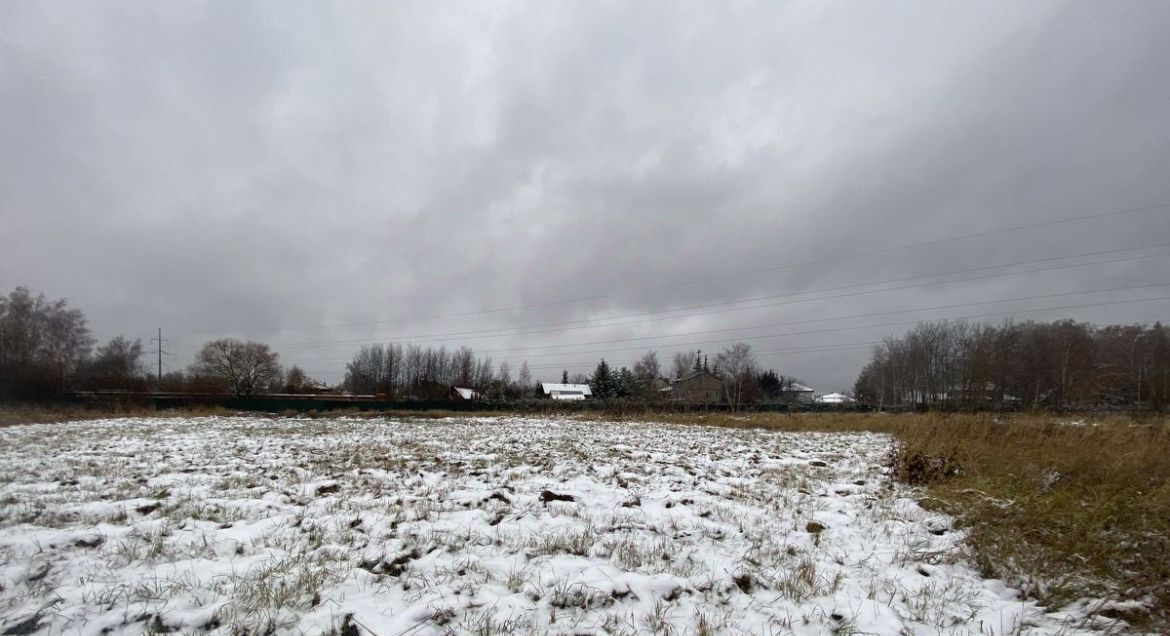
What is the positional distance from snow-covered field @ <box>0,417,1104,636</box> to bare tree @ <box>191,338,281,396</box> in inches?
4101

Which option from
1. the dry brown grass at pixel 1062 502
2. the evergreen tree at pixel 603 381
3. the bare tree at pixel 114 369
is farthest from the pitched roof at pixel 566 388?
the dry brown grass at pixel 1062 502

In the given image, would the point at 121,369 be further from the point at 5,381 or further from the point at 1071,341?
the point at 1071,341

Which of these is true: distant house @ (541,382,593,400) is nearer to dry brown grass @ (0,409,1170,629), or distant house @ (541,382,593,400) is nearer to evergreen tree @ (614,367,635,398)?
evergreen tree @ (614,367,635,398)

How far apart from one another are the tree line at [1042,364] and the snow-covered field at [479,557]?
1453 inches

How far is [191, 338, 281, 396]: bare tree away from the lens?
9150 centimetres

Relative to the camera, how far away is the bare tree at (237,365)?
91500 mm

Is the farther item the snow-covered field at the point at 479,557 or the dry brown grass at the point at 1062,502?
the dry brown grass at the point at 1062,502

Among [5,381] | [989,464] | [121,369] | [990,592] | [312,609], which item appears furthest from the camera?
[121,369]

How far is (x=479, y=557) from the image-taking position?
3914mm

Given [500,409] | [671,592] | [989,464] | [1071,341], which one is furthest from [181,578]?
[1071,341]

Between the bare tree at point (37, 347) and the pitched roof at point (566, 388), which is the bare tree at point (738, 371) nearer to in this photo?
the pitched roof at point (566, 388)

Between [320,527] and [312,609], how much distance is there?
1.94 m

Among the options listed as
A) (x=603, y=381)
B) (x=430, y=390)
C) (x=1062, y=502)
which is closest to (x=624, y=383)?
(x=603, y=381)

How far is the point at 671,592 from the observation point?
3.30m
